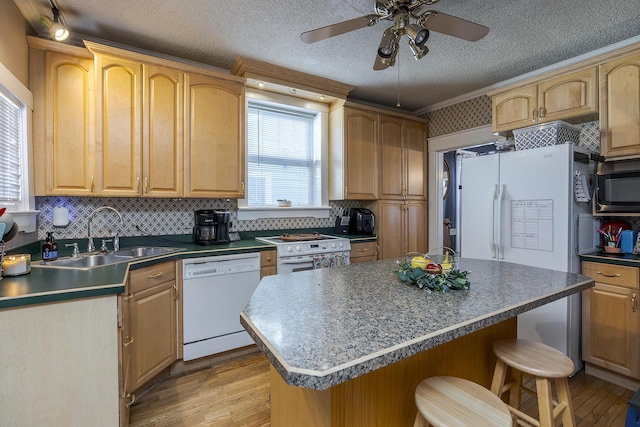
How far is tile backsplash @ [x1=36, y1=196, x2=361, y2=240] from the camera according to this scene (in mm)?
2334

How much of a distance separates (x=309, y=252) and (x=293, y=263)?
0.19 metres

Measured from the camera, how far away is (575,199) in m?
2.28

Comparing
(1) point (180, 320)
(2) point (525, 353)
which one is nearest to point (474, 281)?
(2) point (525, 353)

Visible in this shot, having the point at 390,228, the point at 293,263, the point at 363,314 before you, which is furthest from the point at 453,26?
the point at 390,228

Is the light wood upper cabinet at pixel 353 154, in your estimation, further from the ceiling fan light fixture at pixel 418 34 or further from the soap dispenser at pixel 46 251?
the soap dispenser at pixel 46 251

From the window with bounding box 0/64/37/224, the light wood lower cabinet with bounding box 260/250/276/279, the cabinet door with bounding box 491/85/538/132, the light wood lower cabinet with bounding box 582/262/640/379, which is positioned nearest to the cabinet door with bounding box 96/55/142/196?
the window with bounding box 0/64/37/224

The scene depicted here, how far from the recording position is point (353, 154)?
3473 millimetres

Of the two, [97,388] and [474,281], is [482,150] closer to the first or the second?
[474,281]

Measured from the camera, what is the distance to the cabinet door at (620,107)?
2.20 metres

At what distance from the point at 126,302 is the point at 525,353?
2.10 m

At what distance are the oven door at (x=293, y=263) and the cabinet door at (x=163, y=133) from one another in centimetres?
105

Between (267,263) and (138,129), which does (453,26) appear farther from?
(138,129)

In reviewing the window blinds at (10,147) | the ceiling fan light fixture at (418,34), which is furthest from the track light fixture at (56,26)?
the ceiling fan light fixture at (418,34)

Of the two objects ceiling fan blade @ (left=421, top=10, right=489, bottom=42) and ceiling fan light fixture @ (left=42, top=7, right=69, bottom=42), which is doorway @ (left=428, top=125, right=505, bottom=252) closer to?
ceiling fan blade @ (left=421, top=10, right=489, bottom=42)
